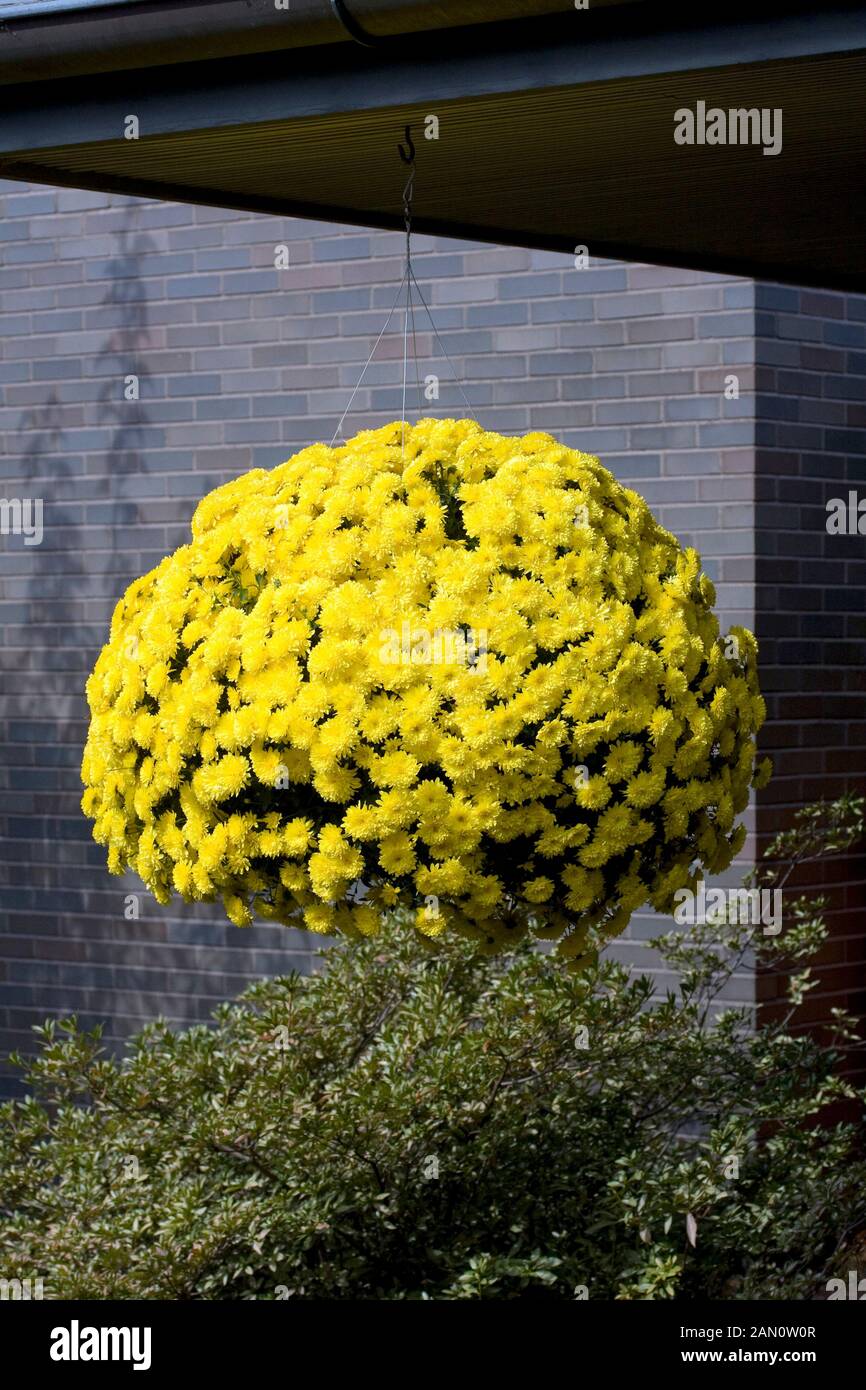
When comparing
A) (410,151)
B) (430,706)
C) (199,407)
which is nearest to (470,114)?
(410,151)

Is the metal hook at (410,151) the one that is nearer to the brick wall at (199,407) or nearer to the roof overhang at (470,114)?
the roof overhang at (470,114)

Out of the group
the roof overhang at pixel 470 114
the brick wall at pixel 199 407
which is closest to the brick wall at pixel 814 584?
the brick wall at pixel 199 407

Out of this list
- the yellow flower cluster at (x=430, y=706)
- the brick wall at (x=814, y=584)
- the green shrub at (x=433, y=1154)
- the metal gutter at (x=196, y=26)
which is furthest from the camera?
the brick wall at (x=814, y=584)

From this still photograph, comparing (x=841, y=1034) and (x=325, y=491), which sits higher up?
(x=325, y=491)

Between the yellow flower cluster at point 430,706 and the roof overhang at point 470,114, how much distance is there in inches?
Answer: 19.0

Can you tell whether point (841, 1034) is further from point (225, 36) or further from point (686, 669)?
point (225, 36)

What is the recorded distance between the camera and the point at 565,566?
236cm

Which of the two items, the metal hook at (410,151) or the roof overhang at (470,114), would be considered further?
the metal hook at (410,151)

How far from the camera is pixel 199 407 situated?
19.3 ft

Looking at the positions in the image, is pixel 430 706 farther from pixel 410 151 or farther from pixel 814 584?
pixel 814 584

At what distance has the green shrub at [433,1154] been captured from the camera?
356 cm

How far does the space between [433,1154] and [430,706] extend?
6.01 ft
